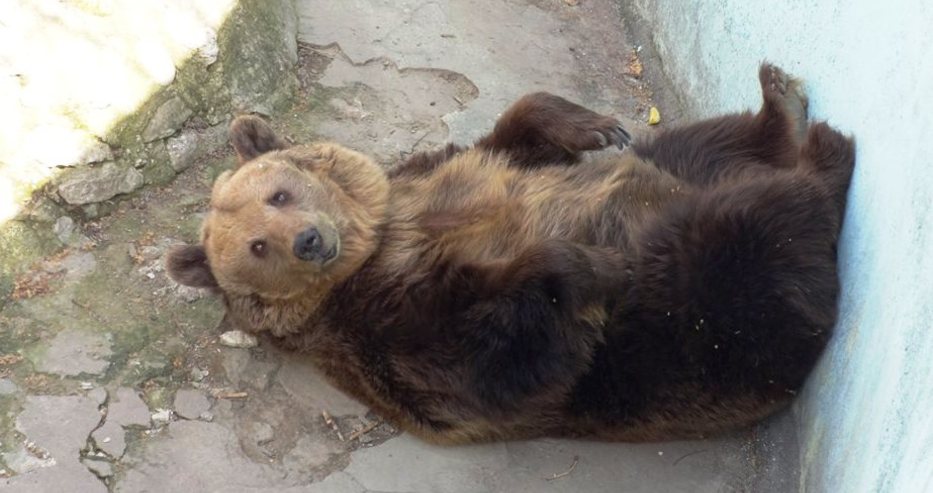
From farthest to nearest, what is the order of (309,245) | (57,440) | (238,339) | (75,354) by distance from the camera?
(238,339), (75,354), (309,245), (57,440)

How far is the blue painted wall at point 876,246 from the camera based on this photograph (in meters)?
3.03

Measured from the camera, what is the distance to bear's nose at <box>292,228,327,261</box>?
4191mm

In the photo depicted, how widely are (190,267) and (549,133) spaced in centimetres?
194

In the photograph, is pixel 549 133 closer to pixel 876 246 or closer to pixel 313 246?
pixel 313 246

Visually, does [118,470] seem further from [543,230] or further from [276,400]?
[543,230]

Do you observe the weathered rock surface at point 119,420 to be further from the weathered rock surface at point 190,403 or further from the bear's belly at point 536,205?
the bear's belly at point 536,205

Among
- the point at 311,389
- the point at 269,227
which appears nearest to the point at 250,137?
the point at 269,227

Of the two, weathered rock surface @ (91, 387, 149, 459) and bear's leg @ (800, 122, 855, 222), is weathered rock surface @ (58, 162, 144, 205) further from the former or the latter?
bear's leg @ (800, 122, 855, 222)

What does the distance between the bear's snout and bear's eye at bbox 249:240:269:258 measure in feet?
0.66

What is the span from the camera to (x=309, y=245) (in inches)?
Answer: 165

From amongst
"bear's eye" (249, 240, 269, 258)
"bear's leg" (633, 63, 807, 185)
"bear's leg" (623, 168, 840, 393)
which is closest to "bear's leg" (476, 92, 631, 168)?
"bear's leg" (633, 63, 807, 185)

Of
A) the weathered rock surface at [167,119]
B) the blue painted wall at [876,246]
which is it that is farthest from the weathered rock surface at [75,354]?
the blue painted wall at [876,246]

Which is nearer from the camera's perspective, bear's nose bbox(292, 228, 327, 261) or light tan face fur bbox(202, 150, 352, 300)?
bear's nose bbox(292, 228, 327, 261)

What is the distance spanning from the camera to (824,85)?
169 inches
